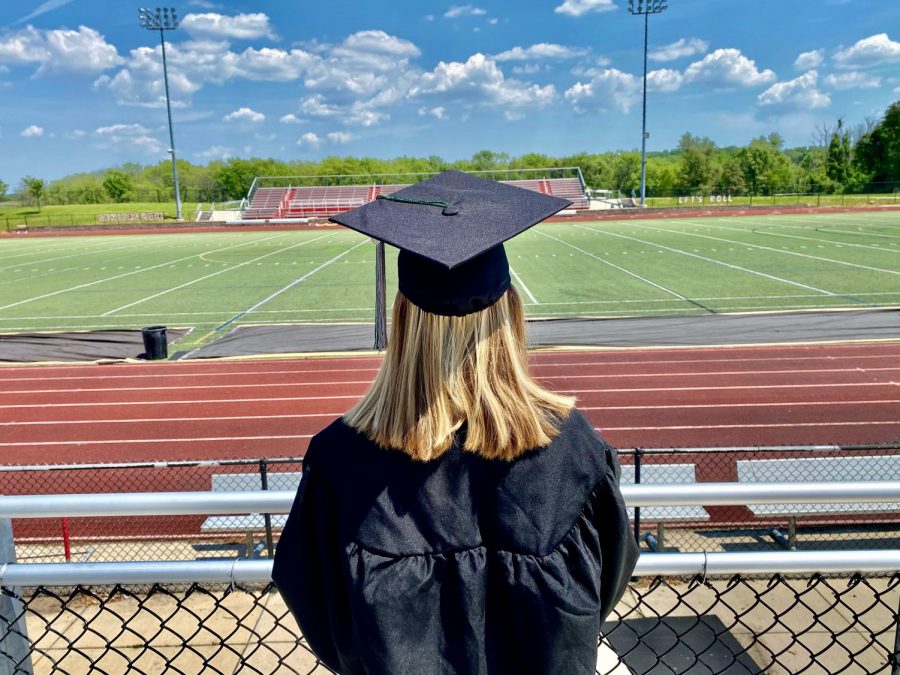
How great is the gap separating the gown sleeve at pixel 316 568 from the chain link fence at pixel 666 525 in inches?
157

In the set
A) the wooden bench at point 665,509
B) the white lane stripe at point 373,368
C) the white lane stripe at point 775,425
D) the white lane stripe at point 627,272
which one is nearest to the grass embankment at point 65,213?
the white lane stripe at point 627,272

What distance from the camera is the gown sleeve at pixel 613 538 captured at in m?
1.32

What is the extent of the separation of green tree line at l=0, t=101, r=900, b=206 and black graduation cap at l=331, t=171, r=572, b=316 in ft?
247

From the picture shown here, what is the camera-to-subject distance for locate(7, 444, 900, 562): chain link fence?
584 centimetres

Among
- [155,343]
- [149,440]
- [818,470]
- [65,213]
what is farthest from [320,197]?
[818,470]

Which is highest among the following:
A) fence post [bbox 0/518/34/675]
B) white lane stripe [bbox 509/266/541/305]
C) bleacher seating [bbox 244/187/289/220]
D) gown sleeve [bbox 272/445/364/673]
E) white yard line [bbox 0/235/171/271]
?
bleacher seating [bbox 244/187/289/220]

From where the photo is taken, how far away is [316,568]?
1.37 metres

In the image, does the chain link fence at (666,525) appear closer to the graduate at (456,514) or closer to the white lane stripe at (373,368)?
Answer: the graduate at (456,514)

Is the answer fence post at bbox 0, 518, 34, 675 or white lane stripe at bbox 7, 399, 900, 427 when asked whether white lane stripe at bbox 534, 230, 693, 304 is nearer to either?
white lane stripe at bbox 7, 399, 900, 427

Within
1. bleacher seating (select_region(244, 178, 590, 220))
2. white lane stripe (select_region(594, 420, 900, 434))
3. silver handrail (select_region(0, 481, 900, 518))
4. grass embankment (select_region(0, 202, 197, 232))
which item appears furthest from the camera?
bleacher seating (select_region(244, 178, 590, 220))

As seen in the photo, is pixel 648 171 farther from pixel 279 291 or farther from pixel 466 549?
pixel 466 549

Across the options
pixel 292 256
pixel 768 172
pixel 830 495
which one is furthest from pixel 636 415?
pixel 768 172

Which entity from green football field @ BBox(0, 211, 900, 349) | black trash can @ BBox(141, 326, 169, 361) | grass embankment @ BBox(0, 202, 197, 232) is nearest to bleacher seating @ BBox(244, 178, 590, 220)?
grass embankment @ BBox(0, 202, 197, 232)

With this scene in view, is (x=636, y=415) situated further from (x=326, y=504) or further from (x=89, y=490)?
(x=326, y=504)
